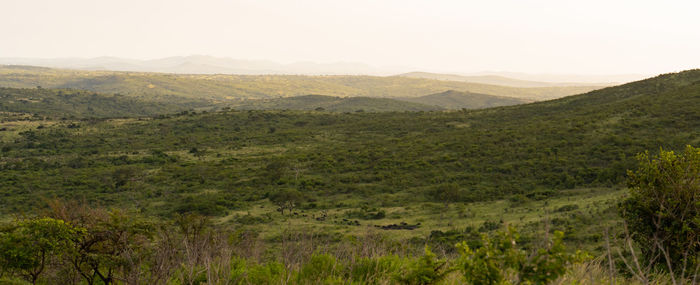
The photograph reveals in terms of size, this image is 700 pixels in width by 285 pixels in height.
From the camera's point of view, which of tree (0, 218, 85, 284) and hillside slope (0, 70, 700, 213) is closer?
tree (0, 218, 85, 284)

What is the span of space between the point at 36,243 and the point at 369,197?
→ 22.2 meters

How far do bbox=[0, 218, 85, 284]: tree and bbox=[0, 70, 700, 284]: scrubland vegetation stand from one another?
0.03m

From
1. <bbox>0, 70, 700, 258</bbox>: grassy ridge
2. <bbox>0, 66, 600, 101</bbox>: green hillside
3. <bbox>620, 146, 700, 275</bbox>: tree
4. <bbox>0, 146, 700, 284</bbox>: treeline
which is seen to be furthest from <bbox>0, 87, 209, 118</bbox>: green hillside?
<bbox>620, 146, 700, 275</bbox>: tree

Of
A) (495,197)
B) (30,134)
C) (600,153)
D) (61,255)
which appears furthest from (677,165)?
(30,134)

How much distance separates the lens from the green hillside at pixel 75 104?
80188 millimetres

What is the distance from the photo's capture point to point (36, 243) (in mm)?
6234

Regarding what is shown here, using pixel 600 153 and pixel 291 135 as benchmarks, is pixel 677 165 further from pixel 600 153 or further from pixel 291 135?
pixel 291 135

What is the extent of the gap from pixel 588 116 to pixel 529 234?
29.2 metres

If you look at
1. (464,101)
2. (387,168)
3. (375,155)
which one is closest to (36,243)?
(387,168)

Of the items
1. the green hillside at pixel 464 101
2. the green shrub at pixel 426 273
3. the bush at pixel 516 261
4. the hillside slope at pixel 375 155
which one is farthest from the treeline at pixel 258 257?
the green hillside at pixel 464 101

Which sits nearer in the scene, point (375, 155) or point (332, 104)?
point (375, 155)

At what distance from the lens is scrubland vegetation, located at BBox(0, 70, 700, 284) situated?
17.7 feet

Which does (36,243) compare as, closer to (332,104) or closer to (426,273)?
(426,273)

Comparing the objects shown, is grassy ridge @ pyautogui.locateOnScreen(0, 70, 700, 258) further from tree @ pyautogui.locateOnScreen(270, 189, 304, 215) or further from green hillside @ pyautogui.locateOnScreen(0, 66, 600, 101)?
green hillside @ pyautogui.locateOnScreen(0, 66, 600, 101)
